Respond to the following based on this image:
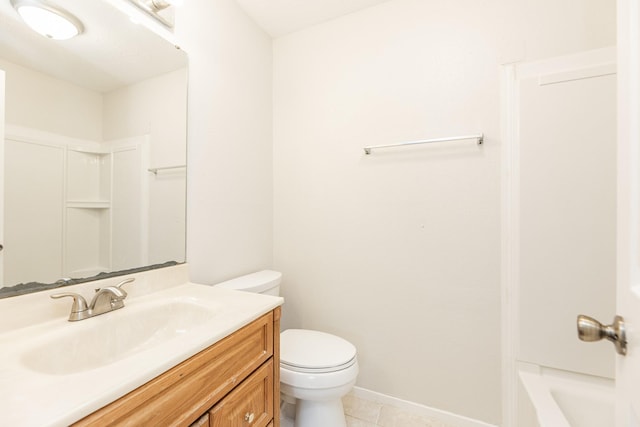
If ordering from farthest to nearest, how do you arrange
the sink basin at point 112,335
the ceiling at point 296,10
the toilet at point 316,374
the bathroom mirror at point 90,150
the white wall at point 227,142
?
1. the ceiling at point 296,10
2. the white wall at point 227,142
3. the toilet at point 316,374
4. the bathroom mirror at point 90,150
5. the sink basin at point 112,335

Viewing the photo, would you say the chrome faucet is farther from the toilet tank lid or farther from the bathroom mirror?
the toilet tank lid

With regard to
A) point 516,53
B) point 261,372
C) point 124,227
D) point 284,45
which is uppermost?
point 284,45

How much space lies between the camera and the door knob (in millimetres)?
500

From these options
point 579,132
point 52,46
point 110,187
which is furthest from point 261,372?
point 579,132

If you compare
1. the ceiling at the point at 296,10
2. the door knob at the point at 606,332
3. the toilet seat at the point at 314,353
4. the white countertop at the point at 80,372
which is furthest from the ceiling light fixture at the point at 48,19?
the door knob at the point at 606,332

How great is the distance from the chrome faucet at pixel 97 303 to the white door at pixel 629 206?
1251mm

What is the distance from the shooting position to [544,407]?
107cm

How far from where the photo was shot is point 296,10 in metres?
1.66

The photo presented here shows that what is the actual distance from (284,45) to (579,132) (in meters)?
1.75

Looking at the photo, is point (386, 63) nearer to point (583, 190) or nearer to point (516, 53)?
point (516, 53)

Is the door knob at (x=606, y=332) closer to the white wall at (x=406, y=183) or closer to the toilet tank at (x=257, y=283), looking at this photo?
the white wall at (x=406, y=183)

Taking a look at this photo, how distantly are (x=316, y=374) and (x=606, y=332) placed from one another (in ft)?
3.26

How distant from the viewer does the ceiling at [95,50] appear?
81 cm

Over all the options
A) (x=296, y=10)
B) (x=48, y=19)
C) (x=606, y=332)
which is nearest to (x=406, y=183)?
(x=606, y=332)
